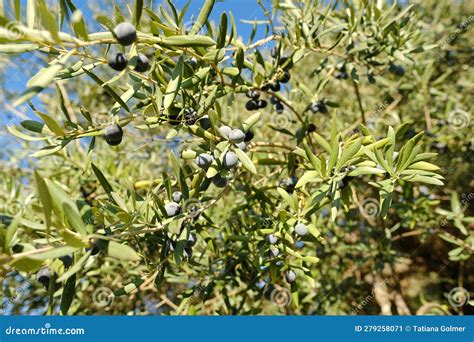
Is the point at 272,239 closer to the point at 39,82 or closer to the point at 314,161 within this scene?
the point at 314,161

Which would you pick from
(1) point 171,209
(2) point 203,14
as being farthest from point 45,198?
(2) point 203,14

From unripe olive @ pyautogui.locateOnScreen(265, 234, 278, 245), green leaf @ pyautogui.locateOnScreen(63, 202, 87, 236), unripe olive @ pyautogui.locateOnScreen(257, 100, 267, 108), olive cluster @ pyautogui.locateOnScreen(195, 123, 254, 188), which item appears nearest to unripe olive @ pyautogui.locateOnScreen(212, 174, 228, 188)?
olive cluster @ pyautogui.locateOnScreen(195, 123, 254, 188)

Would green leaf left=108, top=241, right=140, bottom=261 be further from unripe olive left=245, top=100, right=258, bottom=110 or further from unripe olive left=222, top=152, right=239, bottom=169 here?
unripe olive left=245, top=100, right=258, bottom=110

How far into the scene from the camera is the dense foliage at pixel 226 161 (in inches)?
36.3

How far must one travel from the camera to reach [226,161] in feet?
3.49

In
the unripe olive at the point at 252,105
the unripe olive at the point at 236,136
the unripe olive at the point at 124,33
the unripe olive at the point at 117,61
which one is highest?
the unripe olive at the point at 124,33

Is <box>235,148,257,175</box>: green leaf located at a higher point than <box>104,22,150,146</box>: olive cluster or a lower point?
lower

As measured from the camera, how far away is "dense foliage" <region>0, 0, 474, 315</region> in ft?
3.02

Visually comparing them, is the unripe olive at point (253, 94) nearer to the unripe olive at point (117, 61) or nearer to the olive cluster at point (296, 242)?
the olive cluster at point (296, 242)

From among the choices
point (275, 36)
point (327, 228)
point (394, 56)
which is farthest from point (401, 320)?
point (275, 36)

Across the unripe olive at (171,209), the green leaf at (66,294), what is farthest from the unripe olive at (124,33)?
the green leaf at (66,294)

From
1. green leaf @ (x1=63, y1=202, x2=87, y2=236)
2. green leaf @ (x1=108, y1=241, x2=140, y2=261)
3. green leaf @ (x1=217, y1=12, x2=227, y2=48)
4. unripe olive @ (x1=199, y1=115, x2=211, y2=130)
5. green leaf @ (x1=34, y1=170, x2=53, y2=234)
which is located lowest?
green leaf @ (x1=108, y1=241, x2=140, y2=261)

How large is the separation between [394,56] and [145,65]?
1246 mm

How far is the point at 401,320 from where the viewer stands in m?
2.15
